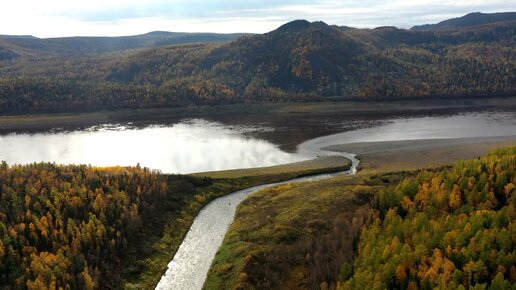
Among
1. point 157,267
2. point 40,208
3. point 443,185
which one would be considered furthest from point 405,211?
point 40,208

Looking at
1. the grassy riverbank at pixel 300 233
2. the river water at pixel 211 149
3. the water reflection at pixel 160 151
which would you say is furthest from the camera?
the water reflection at pixel 160 151

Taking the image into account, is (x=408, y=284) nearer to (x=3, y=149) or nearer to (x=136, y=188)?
(x=136, y=188)

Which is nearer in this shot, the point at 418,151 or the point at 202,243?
the point at 202,243

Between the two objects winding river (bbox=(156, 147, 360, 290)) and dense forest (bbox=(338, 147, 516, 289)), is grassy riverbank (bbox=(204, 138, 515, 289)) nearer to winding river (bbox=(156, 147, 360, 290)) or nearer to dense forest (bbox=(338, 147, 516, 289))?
winding river (bbox=(156, 147, 360, 290))

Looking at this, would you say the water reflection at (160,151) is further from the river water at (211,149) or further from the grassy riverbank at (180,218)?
the grassy riverbank at (180,218)

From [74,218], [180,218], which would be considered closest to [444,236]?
[180,218]

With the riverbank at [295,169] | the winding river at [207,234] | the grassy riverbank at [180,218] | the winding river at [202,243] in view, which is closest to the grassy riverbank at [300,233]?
the winding river at [202,243]

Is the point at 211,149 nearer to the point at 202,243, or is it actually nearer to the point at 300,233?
the point at 202,243

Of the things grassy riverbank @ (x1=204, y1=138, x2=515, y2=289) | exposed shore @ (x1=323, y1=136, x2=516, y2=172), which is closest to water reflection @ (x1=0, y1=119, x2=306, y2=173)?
exposed shore @ (x1=323, y1=136, x2=516, y2=172)
